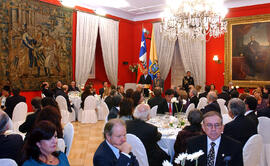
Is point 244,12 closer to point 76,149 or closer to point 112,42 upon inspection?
point 112,42

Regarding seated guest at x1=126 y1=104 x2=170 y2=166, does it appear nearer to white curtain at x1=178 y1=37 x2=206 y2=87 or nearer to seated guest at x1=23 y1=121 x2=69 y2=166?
seated guest at x1=23 y1=121 x2=69 y2=166

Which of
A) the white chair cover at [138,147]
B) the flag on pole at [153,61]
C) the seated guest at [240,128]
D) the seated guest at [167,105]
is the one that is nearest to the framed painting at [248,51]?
the flag on pole at [153,61]

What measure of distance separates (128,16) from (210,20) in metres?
7.28

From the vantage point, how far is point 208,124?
261 cm

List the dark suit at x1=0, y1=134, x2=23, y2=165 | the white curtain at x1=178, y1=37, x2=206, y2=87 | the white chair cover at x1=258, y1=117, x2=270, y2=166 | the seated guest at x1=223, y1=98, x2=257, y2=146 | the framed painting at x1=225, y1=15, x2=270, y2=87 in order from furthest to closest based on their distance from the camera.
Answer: the white curtain at x1=178, y1=37, x2=206, y2=87
the framed painting at x1=225, y1=15, x2=270, y2=87
the white chair cover at x1=258, y1=117, x2=270, y2=166
the seated guest at x1=223, y1=98, x2=257, y2=146
the dark suit at x1=0, y1=134, x2=23, y2=165

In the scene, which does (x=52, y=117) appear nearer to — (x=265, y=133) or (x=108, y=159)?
(x=108, y=159)

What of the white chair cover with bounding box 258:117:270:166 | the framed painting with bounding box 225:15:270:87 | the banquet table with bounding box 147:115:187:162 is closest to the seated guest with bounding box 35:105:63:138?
the banquet table with bounding box 147:115:187:162

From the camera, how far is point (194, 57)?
12.5m

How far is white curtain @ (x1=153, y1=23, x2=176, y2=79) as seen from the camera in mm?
13180

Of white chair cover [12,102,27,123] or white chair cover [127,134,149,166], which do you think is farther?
white chair cover [12,102,27,123]

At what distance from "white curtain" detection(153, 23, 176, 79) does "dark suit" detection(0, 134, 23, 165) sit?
1083 centimetres

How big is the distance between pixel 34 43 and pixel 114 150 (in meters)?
8.68

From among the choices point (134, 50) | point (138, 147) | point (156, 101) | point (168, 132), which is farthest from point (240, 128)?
point (134, 50)

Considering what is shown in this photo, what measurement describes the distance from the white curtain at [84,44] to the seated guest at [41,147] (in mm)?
9657
